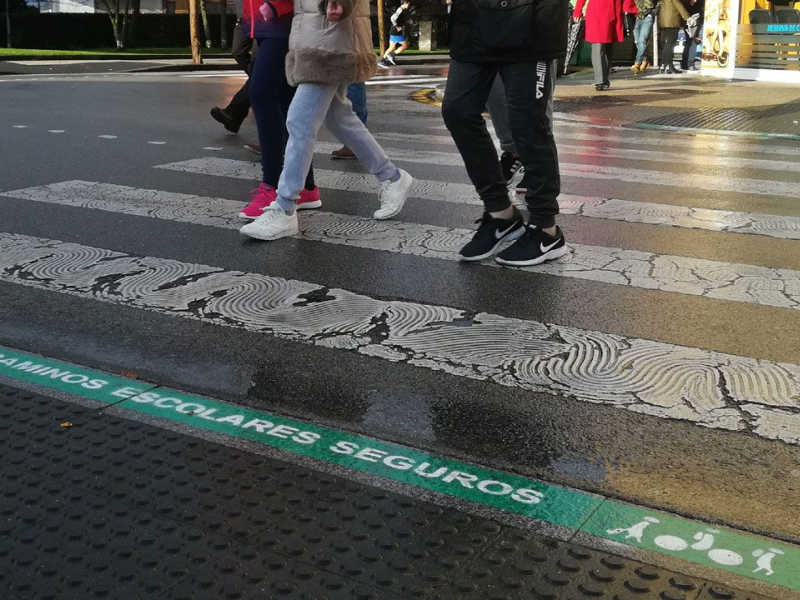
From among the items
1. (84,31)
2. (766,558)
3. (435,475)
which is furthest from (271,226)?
(84,31)

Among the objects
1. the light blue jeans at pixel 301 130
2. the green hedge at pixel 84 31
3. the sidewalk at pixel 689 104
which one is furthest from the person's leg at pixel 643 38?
the green hedge at pixel 84 31

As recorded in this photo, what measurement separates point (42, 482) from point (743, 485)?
5.90ft

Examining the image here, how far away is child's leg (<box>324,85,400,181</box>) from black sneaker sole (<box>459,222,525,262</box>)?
3.43ft

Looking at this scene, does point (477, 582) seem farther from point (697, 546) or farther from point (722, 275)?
point (722, 275)

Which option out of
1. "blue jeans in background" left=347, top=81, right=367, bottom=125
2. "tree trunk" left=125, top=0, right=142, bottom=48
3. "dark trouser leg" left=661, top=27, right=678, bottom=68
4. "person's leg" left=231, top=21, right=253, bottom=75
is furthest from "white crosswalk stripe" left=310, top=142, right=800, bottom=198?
"tree trunk" left=125, top=0, right=142, bottom=48

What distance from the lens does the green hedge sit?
32.2 m

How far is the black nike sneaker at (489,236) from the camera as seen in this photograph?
505 centimetres

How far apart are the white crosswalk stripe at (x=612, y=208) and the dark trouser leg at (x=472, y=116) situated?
1.38 metres

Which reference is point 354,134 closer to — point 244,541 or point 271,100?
point 271,100

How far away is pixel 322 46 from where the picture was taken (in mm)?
5277

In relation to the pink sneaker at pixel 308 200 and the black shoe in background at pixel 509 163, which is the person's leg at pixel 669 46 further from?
the pink sneaker at pixel 308 200

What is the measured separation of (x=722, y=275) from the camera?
15.9 feet

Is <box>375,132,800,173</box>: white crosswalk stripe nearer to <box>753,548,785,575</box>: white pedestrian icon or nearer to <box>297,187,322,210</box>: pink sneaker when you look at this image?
<box>297,187,322,210</box>: pink sneaker

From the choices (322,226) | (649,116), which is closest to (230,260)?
(322,226)
